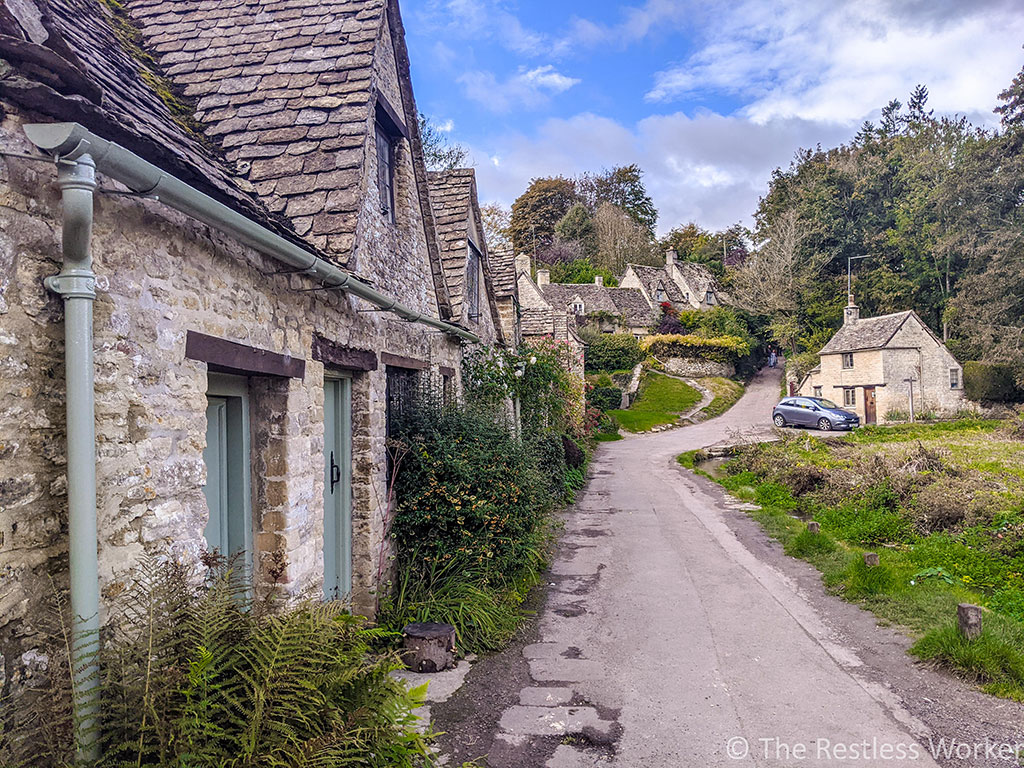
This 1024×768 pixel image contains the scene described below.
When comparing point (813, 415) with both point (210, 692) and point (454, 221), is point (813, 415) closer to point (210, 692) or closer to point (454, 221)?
point (454, 221)

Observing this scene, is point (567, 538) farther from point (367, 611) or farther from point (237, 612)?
point (237, 612)

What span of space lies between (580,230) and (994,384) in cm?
3729

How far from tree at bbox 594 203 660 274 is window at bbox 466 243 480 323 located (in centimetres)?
4911

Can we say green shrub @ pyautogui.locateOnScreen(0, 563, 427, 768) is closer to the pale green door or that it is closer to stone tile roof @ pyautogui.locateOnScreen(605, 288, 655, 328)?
the pale green door

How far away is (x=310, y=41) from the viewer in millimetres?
7012

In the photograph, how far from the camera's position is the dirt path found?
4.77 metres

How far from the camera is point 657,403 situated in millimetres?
39344

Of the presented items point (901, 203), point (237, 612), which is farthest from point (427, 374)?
point (901, 203)

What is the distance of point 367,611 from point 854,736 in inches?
183

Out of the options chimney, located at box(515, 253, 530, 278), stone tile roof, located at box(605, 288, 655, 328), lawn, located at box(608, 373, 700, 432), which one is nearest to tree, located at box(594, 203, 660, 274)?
stone tile roof, located at box(605, 288, 655, 328)

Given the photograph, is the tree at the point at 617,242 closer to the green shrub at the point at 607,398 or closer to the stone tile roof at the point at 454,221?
the green shrub at the point at 607,398

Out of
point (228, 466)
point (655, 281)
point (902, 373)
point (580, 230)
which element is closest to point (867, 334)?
point (902, 373)

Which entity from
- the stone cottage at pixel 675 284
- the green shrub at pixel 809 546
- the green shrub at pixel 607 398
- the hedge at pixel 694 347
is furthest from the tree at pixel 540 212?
the green shrub at pixel 809 546

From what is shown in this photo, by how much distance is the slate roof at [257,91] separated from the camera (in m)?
4.80
